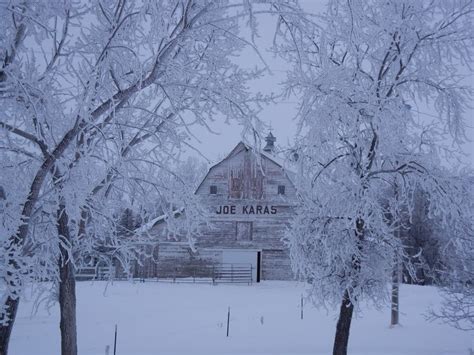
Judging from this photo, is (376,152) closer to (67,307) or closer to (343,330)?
(343,330)

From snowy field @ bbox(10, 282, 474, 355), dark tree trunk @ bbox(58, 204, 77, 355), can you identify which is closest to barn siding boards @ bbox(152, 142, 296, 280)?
snowy field @ bbox(10, 282, 474, 355)

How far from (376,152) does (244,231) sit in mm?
21293

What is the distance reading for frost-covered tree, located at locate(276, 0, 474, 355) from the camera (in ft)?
29.3

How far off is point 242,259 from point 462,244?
21.8 metres

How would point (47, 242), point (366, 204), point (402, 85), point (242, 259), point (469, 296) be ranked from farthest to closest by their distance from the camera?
1. point (242, 259)
2. point (469, 296)
3. point (402, 85)
4. point (366, 204)
5. point (47, 242)

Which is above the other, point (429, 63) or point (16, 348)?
point (429, 63)

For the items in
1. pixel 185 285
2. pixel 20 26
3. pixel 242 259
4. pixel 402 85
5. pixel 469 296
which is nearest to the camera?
pixel 20 26

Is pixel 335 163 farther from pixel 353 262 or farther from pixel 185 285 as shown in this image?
pixel 185 285

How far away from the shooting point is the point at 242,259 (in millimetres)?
30703

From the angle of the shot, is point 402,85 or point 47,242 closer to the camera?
point 47,242

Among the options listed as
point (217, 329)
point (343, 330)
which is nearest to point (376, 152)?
point (343, 330)

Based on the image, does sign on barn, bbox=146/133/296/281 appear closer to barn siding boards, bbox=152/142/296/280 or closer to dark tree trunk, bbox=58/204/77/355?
barn siding boards, bbox=152/142/296/280

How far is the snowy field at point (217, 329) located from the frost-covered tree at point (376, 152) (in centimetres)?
138

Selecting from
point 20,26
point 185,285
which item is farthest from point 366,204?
point 185,285
